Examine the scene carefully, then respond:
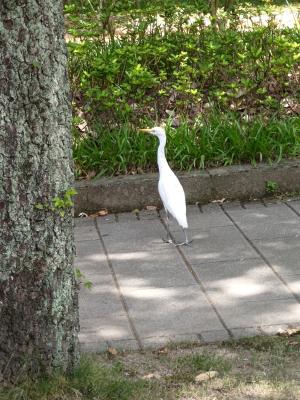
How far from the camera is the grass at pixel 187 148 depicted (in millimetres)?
7719

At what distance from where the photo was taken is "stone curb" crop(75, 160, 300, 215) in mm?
7504

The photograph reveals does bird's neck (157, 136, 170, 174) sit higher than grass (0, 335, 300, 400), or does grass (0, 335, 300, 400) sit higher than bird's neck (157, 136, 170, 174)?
bird's neck (157, 136, 170, 174)

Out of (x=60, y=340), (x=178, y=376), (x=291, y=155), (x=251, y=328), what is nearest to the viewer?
(x=60, y=340)

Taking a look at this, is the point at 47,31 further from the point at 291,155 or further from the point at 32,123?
the point at 291,155

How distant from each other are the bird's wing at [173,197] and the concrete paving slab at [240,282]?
54 cm

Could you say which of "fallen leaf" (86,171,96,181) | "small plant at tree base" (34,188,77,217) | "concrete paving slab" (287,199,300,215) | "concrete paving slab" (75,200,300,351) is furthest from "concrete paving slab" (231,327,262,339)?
"fallen leaf" (86,171,96,181)

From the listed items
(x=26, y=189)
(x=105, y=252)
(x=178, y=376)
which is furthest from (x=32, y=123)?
(x=105, y=252)

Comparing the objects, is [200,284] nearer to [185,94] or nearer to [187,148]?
[187,148]

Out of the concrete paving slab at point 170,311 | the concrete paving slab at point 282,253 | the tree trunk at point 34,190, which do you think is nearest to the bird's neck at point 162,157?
the concrete paving slab at point 282,253

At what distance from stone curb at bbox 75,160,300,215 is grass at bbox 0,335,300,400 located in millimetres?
2779

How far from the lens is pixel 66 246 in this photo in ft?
13.7

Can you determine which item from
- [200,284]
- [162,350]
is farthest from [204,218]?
[162,350]

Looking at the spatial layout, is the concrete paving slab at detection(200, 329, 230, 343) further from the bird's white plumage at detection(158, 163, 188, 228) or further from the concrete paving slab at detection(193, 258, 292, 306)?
the bird's white plumage at detection(158, 163, 188, 228)

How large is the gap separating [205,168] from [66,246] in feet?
12.3
